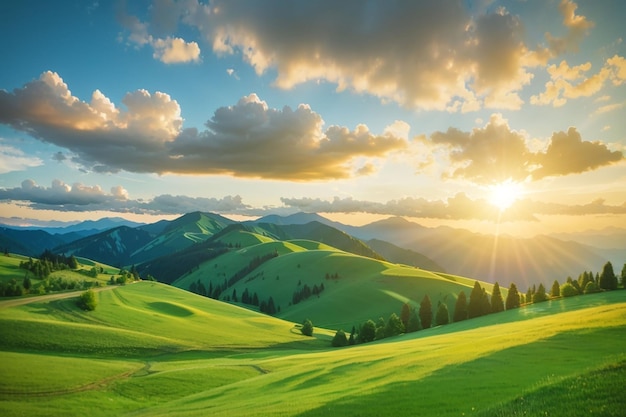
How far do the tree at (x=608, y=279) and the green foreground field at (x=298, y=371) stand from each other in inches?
1326

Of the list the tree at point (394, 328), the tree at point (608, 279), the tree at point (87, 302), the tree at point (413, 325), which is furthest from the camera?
the tree at point (413, 325)

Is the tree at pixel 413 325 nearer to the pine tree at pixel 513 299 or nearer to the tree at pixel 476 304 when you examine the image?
the tree at pixel 476 304

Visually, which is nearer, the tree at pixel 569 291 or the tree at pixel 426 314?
the tree at pixel 569 291

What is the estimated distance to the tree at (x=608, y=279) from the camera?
90.1m

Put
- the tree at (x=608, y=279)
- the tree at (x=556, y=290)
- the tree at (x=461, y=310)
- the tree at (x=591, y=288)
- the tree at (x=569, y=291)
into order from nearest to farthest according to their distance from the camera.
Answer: the tree at (x=608, y=279) → the tree at (x=591, y=288) → the tree at (x=569, y=291) → the tree at (x=556, y=290) → the tree at (x=461, y=310)

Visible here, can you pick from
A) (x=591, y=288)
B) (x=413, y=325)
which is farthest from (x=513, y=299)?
(x=413, y=325)

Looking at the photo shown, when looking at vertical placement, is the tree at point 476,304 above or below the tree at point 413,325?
above

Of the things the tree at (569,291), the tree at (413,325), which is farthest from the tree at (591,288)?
the tree at (413,325)

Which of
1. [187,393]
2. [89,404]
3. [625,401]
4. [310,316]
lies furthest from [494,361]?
[310,316]

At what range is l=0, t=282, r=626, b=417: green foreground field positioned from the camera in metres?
20.0

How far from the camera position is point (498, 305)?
102m

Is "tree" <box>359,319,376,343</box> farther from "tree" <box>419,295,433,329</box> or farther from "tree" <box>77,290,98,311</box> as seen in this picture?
"tree" <box>77,290,98,311</box>

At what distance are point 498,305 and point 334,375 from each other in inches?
3304

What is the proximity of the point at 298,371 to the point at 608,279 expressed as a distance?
298 feet
